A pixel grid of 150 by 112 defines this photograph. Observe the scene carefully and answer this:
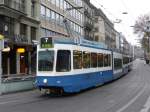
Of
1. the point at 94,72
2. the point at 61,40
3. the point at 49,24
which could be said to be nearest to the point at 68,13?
the point at 49,24

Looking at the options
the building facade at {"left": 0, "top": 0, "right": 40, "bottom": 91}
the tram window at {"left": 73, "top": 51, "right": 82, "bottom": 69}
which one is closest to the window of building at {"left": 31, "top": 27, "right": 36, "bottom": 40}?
the building facade at {"left": 0, "top": 0, "right": 40, "bottom": 91}

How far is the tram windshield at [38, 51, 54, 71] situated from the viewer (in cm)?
2027

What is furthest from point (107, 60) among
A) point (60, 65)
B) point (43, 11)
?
point (43, 11)

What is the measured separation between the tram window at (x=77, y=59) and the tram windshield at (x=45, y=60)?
4.94 feet

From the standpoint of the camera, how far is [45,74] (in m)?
20.2

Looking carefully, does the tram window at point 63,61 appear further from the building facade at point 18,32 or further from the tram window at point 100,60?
the building facade at point 18,32

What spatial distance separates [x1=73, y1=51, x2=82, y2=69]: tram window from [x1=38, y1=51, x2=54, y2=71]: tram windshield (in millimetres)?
1505

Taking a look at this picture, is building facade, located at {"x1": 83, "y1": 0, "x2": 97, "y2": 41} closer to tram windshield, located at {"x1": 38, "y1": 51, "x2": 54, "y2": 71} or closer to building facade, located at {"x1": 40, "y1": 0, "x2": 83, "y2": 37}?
building facade, located at {"x1": 40, "y1": 0, "x2": 83, "y2": 37}

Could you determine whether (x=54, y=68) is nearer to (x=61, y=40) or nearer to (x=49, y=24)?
(x=61, y=40)

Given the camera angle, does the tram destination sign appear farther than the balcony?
No

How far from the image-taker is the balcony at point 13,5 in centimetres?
3603

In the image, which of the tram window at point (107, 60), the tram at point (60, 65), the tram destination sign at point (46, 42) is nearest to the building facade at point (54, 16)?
the tram window at point (107, 60)

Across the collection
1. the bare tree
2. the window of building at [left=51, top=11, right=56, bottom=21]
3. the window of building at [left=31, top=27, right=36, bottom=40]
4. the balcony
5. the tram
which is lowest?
the tram

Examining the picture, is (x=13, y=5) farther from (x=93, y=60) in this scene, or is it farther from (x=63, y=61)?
(x=63, y=61)
